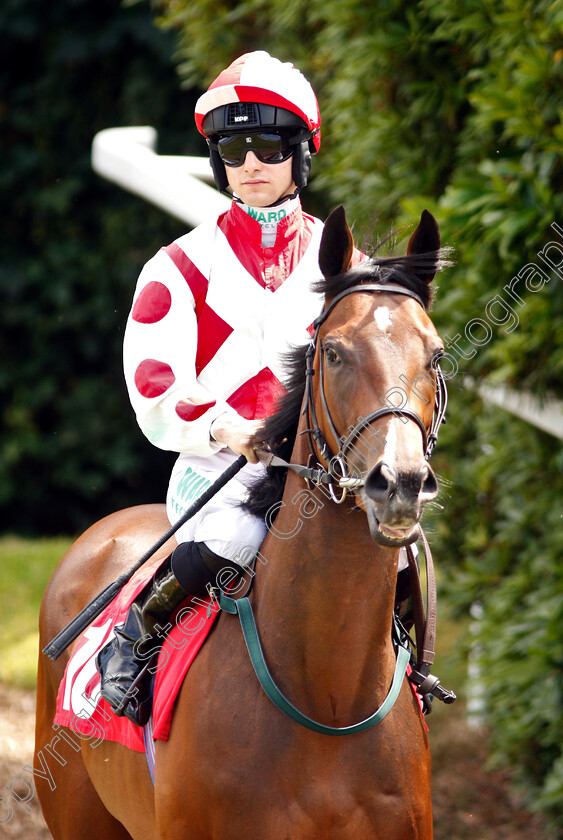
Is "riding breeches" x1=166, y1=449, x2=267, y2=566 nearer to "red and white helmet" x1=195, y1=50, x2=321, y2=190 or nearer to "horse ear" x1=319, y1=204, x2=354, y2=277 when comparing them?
"horse ear" x1=319, y1=204, x2=354, y2=277

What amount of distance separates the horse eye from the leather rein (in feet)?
0.22

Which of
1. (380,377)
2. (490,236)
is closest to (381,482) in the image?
(380,377)

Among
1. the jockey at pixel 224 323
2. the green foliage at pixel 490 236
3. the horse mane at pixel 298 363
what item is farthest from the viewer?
the green foliage at pixel 490 236

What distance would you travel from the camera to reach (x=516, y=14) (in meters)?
3.54

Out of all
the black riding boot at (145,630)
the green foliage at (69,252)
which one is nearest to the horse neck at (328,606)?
the black riding boot at (145,630)

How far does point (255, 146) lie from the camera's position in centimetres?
250

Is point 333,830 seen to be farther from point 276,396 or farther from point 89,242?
point 89,242

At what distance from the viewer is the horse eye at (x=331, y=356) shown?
6.63 ft

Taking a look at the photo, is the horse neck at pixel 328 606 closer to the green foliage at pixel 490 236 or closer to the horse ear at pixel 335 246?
the horse ear at pixel 335 246

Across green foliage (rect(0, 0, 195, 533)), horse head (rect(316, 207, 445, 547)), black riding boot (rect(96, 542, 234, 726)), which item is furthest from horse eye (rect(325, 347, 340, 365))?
green foliage (rect(0, 0, 195, 533))

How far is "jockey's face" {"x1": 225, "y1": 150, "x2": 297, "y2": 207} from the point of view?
8.25ft

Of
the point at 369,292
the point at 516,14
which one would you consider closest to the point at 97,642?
the point at 369,292

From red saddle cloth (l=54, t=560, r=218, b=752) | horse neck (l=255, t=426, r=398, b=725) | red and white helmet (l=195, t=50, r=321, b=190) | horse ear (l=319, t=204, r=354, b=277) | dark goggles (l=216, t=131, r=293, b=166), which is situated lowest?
red saddle cloth (l=54, t=560, r=218, b=752)

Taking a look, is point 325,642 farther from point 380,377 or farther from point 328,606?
point 380,377
